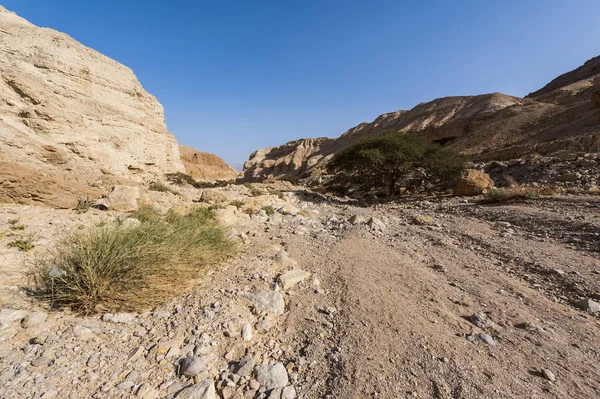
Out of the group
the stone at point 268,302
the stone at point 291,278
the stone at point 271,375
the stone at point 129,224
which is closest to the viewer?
the stone at point 271,375

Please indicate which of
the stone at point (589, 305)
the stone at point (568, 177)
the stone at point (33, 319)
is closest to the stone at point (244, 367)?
the stone at point (33, 319)

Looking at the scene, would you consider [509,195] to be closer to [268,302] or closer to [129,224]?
[268,302]

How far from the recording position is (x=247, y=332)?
6.17 feet

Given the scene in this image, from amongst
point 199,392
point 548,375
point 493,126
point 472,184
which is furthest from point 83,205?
point 493,126

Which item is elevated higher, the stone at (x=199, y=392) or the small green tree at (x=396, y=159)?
the small green tree at (x=396, y=159)

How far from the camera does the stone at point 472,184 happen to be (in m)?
9.04

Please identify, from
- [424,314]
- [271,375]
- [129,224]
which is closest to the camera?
[271,375]

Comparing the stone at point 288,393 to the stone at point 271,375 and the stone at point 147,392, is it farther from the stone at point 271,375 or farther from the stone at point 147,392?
the stone at point 147,392

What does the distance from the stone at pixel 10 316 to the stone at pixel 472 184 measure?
11.1 metres

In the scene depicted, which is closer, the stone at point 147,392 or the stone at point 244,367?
the stone at point 147,392

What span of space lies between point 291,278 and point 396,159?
9818mm

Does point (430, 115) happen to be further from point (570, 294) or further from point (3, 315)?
point (3, 315)

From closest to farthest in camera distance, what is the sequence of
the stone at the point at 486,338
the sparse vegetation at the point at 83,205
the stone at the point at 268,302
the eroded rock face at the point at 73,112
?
1. the stone at the point at 486,338
2. the stone at the point at 268,302
3. the sparse vegetation at the point at 83,205
4. the eroded rock face at the point at 73,112

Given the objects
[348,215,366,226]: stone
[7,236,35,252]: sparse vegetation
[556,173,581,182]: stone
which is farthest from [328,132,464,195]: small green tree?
[7,236,35,252]: sparse vegetation
